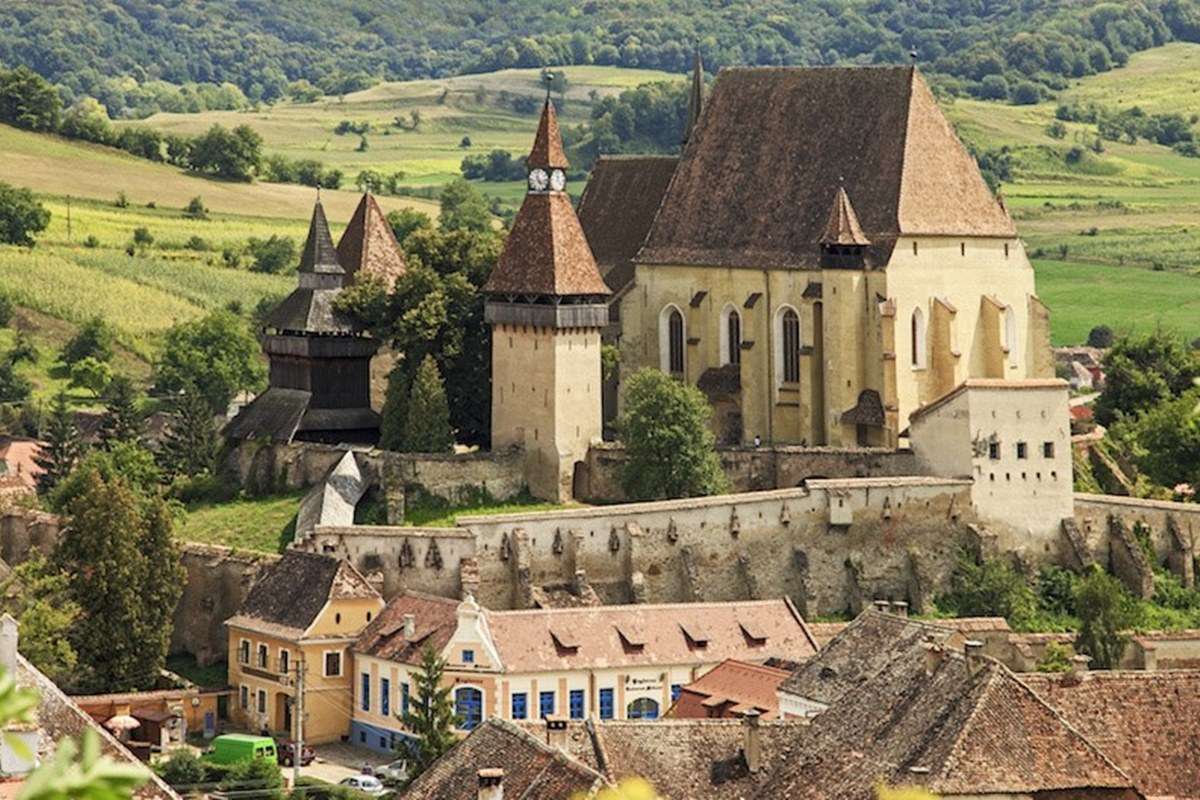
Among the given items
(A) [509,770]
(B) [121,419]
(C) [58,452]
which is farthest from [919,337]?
(A) [509,770]

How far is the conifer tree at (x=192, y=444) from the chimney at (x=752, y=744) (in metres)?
41.6

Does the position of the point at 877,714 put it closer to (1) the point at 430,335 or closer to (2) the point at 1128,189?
(1) the point at 430,335

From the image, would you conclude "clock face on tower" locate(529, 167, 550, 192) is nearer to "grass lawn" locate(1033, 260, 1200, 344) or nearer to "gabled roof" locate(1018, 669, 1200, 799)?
"gabled roof" locate(1018, 669, 1200, 799)

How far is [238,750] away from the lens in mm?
73562

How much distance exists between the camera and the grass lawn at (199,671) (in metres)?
81.9

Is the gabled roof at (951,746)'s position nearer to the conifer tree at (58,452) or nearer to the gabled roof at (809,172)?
the gabled roof at (809,172)

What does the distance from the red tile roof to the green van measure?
9.39 meters

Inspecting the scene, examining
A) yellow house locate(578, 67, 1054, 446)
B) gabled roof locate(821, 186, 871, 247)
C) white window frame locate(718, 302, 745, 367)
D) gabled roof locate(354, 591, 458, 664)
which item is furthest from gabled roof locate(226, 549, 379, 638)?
gabled roof locate(821, 186, 871, 247)

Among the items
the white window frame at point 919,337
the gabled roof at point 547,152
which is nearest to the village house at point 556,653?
the white window frame at point 919,337

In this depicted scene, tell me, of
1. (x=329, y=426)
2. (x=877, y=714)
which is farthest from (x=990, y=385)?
(x=877, y=714)

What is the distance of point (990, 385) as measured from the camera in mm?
84688

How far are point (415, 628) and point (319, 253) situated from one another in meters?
17.9

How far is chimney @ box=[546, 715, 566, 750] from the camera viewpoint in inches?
2080

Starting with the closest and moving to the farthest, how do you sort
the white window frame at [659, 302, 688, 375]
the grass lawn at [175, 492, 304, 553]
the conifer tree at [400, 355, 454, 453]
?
1. the grass lawn at [175, 492, 304, 553]
2. the conifer tree at [400, 355, 454, 453]
3. the white window frame at [659, 302, 688, 375]
